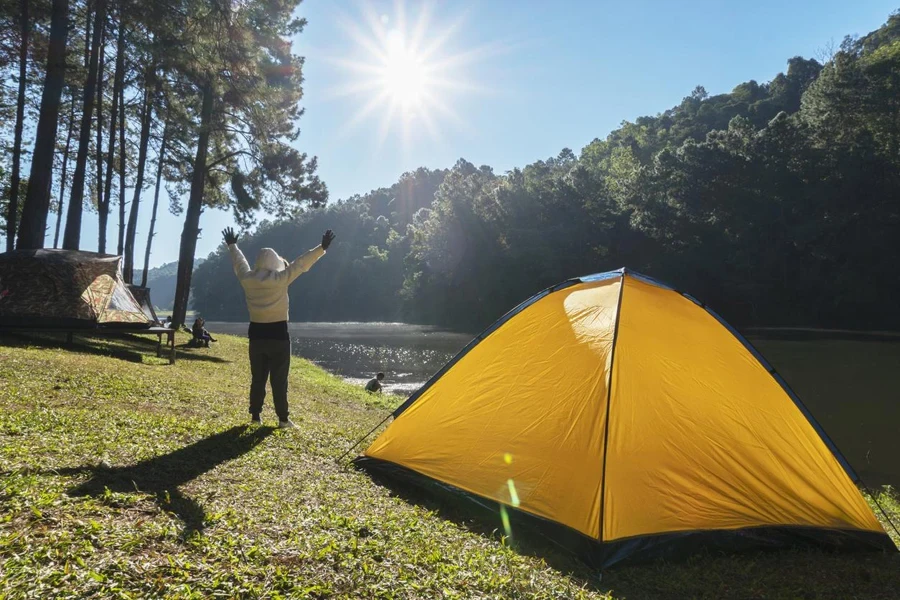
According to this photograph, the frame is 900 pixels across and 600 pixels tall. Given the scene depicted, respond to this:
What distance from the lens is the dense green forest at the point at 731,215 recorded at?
40.1 meters

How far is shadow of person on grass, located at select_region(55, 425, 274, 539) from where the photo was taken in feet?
12.0

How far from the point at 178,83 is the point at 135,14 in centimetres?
682

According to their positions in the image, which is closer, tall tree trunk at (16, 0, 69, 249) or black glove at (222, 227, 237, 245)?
black glove at (222, 227, 237, 245)

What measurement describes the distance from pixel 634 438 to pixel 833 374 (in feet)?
63.8

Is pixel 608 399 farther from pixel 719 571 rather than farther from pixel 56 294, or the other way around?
pixel 56 294

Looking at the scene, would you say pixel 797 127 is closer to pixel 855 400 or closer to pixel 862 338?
pixel 862 338

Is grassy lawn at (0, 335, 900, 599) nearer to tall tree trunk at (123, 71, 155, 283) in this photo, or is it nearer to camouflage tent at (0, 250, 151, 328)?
camouflage tent at (0, 250, 151, 328)

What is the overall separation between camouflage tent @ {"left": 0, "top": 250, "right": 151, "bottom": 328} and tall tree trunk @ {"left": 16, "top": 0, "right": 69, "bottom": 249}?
4.32 ft

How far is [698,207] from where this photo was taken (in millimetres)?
48188

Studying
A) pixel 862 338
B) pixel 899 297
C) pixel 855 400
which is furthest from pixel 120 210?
pixel 899 297

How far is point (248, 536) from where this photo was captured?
11.3ft

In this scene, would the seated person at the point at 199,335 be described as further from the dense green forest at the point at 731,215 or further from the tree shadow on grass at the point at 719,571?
the dense green forest at the point at 731,215

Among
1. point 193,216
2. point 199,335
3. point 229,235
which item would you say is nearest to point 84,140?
point 193,216

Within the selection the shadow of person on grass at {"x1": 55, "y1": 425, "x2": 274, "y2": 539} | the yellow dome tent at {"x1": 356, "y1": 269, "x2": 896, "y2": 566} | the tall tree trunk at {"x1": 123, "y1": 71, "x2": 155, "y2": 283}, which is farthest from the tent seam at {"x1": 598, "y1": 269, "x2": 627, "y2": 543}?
the tall tree trunk at {"x1": 123, "y1": 71, "x2": 155, "y2": 283}
